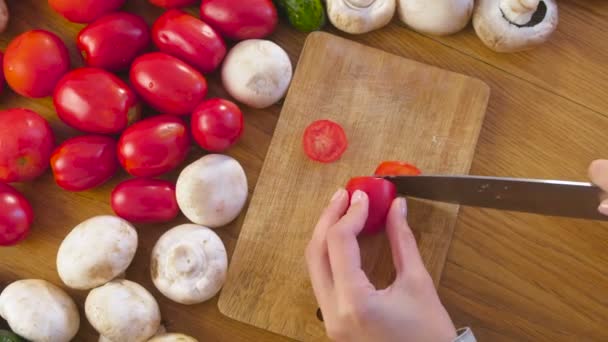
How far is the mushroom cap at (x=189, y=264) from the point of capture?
104 centimetres

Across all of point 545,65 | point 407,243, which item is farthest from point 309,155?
point 545,65

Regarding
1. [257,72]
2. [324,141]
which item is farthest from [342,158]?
[257,72]

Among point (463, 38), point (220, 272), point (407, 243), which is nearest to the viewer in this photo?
point (407, 243)

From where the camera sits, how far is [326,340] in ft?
3.52

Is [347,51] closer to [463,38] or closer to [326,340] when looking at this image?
[463,38]

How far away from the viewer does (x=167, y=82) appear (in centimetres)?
107

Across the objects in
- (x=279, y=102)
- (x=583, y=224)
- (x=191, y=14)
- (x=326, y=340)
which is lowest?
(x=326, y=340)

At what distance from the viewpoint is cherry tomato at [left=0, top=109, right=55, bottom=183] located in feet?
3.48

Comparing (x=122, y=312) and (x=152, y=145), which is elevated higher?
(x=152, y=145)

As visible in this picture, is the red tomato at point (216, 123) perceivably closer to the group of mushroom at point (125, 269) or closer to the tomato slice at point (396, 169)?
the group of mushroom at point (125, 269)

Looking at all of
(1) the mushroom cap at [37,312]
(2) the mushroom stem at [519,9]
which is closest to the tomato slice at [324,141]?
(2) the mushroom stem at [519,9]

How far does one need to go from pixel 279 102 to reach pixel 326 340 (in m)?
0.42

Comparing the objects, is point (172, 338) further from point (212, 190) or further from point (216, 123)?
point (216, 123)

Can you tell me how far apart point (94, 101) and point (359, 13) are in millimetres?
469
